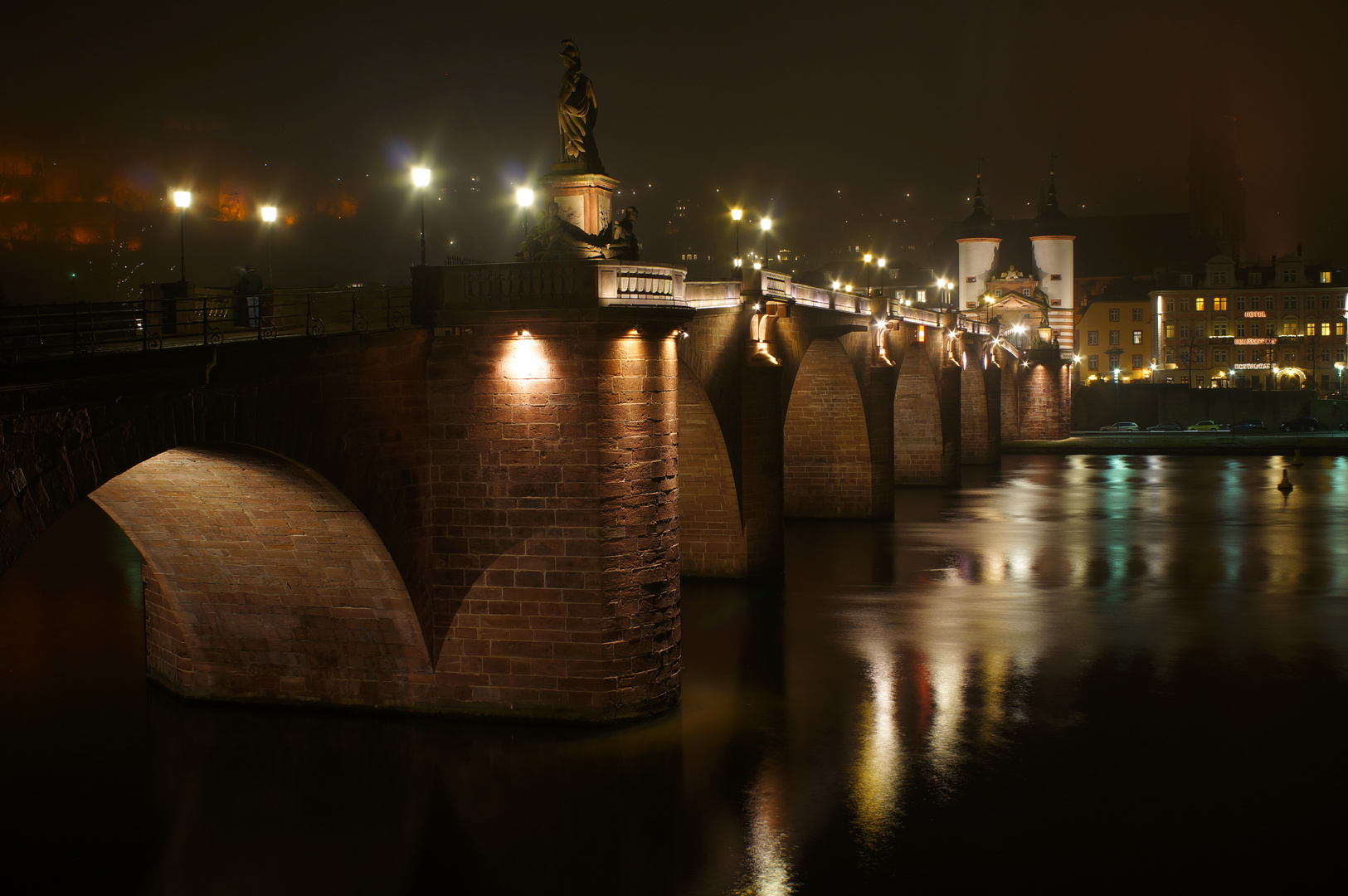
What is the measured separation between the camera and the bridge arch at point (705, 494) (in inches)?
1052

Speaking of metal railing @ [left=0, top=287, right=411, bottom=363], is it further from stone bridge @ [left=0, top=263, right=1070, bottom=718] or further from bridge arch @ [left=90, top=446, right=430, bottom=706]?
bridge arch @ [left=90, top=446, right=430, bottom=706]

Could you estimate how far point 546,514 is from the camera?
1695cm

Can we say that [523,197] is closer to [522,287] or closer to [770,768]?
[522,287]

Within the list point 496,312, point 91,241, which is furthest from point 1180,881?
point 91,241

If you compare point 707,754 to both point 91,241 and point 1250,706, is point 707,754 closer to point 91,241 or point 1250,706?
point 1250,706

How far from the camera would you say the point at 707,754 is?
16.6 meters

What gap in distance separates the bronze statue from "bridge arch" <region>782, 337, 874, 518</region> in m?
17.6

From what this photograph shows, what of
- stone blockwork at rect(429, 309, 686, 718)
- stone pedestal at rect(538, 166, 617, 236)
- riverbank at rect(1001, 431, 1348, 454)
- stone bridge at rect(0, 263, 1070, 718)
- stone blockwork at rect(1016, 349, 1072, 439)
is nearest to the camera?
stone bridge at rect(0, 263, 1070, 718)

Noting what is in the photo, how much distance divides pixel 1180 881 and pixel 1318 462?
53.3 m

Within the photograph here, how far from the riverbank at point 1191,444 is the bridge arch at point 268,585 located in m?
57.1

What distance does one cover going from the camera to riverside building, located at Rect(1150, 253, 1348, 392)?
93.8 meters

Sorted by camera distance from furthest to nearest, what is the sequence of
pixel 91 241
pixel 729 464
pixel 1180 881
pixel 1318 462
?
A: pixel 1318 462
pixel 729 464
pixel 91 241
pixel 1180 881

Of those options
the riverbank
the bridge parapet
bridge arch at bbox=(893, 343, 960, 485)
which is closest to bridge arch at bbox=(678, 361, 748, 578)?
the bridge parapet

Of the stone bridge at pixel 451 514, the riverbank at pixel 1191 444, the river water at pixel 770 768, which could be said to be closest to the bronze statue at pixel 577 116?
the stone bridge at pixel 451 514
